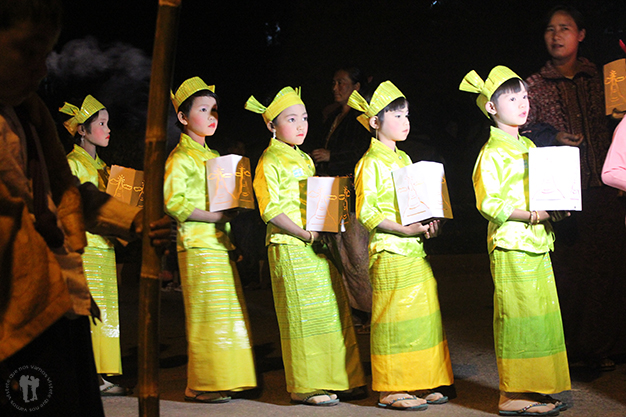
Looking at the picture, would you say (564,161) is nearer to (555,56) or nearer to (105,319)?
(555,56)

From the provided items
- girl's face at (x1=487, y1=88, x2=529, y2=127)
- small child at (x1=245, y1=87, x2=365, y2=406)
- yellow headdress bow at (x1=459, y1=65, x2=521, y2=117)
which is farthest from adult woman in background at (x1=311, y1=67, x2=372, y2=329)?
girl's face at (x1=487, y1=88, x2=529, y2=127)

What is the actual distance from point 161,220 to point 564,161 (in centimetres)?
202

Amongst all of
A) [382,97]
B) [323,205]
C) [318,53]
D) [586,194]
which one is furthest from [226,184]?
[318,53]

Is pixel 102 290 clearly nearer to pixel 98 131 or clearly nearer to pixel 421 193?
pixel 98 131

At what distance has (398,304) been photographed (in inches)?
132

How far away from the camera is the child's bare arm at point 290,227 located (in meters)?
3.46

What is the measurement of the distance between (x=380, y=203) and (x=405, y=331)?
0.64 m

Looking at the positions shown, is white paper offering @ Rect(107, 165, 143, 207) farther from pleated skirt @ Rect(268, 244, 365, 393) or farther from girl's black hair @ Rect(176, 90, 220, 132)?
pleated skirt @ Rect(268, 244, 365, 393)

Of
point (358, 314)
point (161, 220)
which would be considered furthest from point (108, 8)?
point (161, 220)

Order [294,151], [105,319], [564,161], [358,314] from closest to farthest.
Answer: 1. [564,161]
2. [294,151]
3. [105,319]
4. [358,314]

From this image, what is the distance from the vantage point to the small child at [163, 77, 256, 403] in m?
3.53

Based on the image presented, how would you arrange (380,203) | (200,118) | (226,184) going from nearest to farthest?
1. (380,203)
2. (226,184)
3. (200,118)

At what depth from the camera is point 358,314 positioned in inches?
220

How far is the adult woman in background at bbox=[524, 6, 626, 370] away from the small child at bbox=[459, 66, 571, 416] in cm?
89
